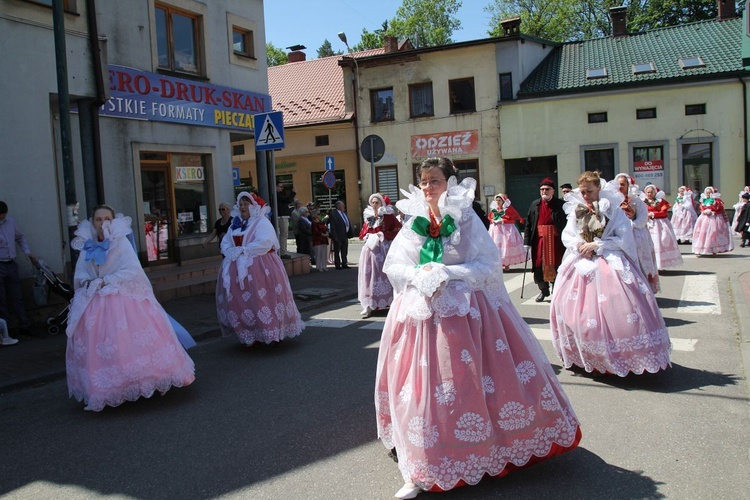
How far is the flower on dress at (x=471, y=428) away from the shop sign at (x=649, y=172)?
23.8m

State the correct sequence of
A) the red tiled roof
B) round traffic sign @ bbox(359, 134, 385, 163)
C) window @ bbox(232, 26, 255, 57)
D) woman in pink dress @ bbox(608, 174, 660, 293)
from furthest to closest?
the red tiled roof < window @ bbox(232, 26, 255, 57) < round traffic sign @ bbox(359, 134, 385, 163) < woman in pink dress @ bbox(608, 174, 660, 293)

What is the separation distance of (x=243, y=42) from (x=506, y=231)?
7.98 meters

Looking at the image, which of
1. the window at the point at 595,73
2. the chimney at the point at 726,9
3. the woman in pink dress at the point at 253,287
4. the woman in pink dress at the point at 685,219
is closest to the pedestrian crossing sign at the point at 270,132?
the woman in pink dress at the point at 253,287

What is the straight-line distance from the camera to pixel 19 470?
446 cm

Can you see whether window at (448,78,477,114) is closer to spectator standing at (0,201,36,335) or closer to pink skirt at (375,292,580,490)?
spectator standing at (0,201,36,335)

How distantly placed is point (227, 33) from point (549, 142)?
15336mm

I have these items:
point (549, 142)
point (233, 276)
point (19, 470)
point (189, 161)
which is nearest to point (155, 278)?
point (189, 161)

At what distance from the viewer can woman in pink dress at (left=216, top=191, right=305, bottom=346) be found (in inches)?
302

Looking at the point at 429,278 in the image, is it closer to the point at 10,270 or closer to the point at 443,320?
the point at 443,320

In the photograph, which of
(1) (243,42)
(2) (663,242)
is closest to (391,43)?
(1) (243,42)

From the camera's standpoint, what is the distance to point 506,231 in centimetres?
1500

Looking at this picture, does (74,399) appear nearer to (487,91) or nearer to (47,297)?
(47,297)

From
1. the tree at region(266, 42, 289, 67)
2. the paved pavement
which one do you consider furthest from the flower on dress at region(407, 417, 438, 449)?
the tree at region(266, 42, 289, 67)

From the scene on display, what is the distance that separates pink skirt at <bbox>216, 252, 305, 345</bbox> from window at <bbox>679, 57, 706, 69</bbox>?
2271 centimetres
